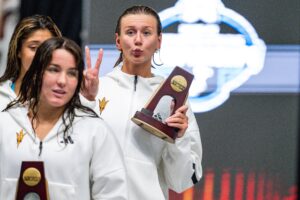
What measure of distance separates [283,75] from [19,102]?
2301 millimetres

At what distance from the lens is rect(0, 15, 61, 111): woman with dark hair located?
3.71m

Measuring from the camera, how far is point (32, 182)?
3.15 metres

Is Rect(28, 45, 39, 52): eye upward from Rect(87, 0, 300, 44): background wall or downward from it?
downward

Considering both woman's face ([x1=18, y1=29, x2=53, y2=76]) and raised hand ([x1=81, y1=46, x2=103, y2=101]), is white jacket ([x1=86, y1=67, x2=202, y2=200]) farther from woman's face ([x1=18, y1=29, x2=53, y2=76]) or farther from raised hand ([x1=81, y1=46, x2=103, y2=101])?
woman's face ([x1=18, y1=29, x2=53, y2=76])

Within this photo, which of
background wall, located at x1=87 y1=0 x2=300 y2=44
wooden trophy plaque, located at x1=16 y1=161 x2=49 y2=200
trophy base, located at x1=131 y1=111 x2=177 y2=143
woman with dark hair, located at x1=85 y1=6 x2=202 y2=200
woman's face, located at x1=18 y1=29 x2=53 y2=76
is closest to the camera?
wooden trophy plaque, located at x1=16 y1=161 x2=49 y2=200

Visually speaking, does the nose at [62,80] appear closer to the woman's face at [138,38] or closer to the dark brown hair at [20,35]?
the woman's face at [138,38]

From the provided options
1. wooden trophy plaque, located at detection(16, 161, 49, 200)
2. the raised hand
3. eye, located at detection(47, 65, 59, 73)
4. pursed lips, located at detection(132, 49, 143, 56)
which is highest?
pursed lips, located at detection(132, 49, 143, 56)

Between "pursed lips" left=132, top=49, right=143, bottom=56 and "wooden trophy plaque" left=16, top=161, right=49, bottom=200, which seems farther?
"pursed lips" left=132, top=49, right=143, bottom=56

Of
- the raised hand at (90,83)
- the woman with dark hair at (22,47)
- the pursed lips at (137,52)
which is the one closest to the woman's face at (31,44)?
the woman with dark hair at (22,47)

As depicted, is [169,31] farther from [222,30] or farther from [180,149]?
[180,149]

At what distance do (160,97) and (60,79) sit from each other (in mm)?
496

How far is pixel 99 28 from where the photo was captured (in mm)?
5133

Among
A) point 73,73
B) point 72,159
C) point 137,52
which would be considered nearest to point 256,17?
point 137,52

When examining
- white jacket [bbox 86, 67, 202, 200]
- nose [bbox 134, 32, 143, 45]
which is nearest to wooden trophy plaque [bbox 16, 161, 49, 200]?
white jacket [bbox 86, 67, 202, 200]
